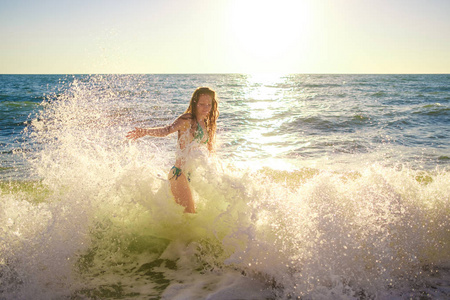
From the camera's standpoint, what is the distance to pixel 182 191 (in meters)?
3.85

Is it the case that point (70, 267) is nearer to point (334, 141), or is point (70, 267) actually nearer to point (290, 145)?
point (290, 145)

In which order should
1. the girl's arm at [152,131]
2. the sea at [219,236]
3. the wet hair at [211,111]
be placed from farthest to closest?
the wet hair at [211,111] < the girl's arm at [152,131] < the sea at [219,236]

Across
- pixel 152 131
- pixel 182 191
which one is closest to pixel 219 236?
pixel 182 191

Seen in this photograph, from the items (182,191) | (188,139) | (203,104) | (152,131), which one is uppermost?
(203,104)

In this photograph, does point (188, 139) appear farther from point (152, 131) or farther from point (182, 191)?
point (182, 191)

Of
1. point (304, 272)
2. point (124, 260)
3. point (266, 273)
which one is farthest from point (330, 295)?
point (124, 260)

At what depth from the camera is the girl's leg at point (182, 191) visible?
3.82m

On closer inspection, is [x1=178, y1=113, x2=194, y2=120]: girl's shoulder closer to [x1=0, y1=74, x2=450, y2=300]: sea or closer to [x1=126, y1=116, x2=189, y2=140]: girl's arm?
[x1=126, y1=116, x2=189, y2=140]: girl's arm

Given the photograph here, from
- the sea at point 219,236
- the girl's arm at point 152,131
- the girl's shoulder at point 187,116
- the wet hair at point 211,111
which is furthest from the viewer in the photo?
the wet hair at point 211,111

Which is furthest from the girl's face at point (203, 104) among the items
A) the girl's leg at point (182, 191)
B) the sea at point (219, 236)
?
the girl's leg at point (182, 191)

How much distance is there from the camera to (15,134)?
34.2 ft

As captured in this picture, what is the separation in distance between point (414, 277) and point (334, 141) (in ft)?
21.0

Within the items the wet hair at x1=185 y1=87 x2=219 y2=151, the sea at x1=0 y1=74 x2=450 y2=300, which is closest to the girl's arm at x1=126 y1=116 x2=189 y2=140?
the wet hair at x1=185 y1=87 x2=219 y2=151

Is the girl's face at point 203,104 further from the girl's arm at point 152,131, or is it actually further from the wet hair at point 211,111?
the girl's arm at point 152,131
